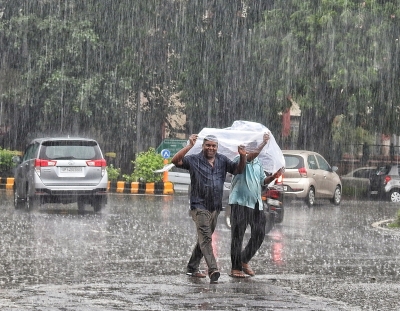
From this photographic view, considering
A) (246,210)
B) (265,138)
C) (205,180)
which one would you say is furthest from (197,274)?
(265,138)

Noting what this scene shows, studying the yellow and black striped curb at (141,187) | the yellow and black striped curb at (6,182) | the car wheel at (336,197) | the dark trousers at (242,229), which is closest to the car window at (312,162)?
the car wheel at (336,197)

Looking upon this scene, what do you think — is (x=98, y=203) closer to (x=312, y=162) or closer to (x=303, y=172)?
(x=303, y=172)

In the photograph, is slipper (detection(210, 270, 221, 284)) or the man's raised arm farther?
the man's raised arm

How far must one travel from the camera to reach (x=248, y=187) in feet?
39.8

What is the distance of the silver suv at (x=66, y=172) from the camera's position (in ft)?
74.0

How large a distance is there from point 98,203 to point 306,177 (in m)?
6.56

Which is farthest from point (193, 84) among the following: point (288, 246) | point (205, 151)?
point (205, 151)

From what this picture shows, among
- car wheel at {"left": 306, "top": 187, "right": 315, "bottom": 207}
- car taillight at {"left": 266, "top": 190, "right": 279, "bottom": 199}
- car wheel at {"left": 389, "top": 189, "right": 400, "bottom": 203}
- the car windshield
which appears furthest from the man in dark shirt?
the car windshield

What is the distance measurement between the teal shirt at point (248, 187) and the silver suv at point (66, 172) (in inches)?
424

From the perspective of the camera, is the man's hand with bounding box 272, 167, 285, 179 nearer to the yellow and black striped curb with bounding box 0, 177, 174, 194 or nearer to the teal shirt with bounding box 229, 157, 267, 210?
the teal shirt with bounding box 229, 157, 267, 210

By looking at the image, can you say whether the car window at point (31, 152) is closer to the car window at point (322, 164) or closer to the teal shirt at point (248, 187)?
the car window at point (322, 164)

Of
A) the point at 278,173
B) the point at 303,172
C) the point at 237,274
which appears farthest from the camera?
the point at 303,172

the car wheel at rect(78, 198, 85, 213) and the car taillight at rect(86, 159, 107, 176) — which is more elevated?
the car taillight at rect(86, 159, 107, 176)

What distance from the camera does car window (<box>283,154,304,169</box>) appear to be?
27625mm
